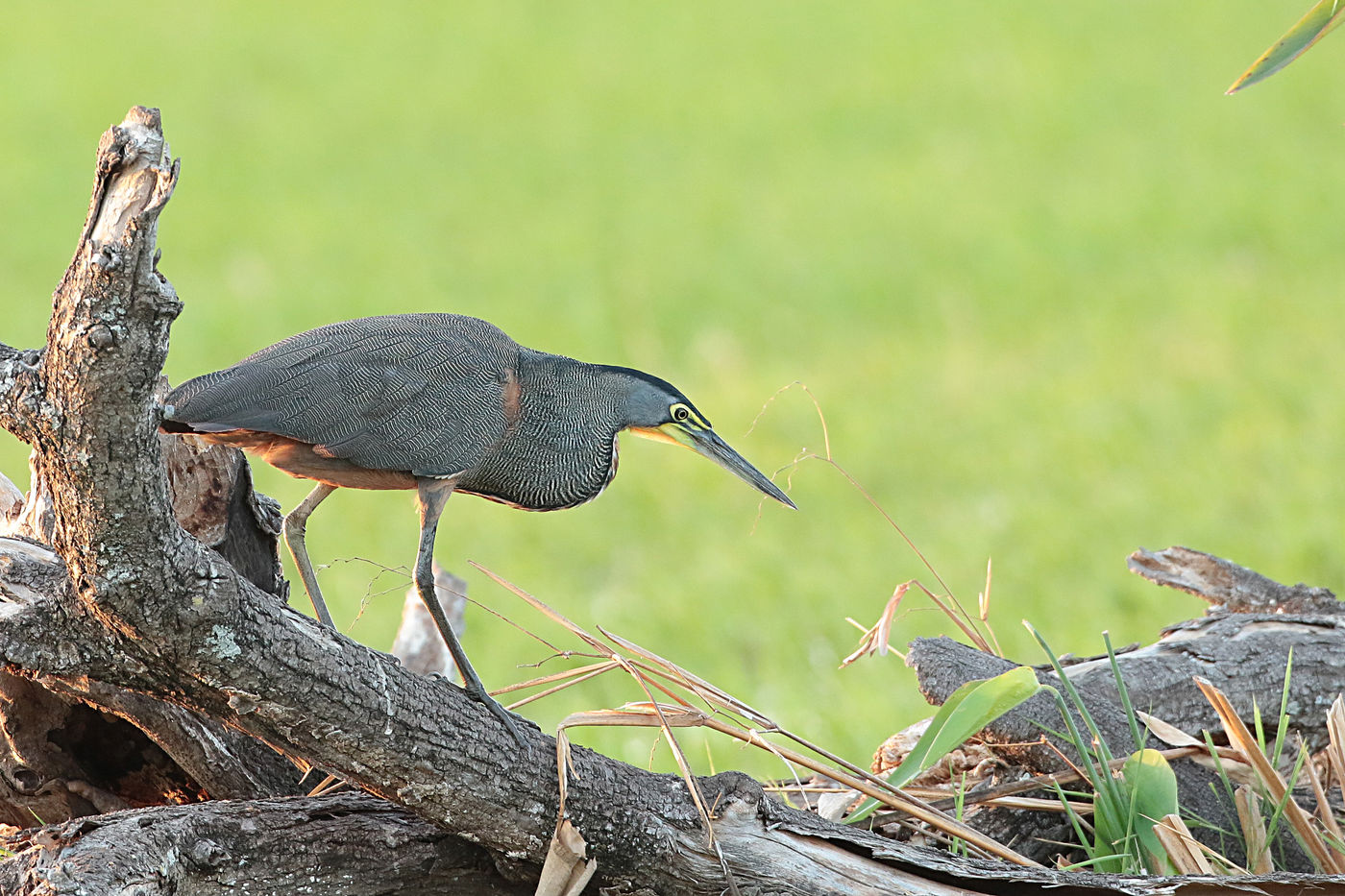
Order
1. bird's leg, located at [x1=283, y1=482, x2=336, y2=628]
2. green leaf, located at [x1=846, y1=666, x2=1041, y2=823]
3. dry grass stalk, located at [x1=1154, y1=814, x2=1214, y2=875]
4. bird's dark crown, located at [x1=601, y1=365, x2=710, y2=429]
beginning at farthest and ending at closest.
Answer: bird's dark crown, located at [x1=601, y1=365, x2=710, y2=429]
bird's leg, located at [x1=283, y1=482, x2=336, y2=628]
dry grass stalk, located at [x1=1154, y1=814, x2=1214, y2=875]
green leaf, located at [x1=846, y1=666, x2=1041, y2=823]

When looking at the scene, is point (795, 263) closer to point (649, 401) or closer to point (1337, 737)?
point (649, 401)

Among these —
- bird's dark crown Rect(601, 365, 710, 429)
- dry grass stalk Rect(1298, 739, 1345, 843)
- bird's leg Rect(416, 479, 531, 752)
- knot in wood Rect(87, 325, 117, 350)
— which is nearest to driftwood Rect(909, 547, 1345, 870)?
dry grass stalk Rect(1298, 739, 1345, 843)

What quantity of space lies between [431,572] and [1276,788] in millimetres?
1638

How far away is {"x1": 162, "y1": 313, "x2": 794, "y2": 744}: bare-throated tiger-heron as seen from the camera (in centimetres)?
251

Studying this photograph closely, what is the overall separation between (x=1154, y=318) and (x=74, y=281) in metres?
9.49

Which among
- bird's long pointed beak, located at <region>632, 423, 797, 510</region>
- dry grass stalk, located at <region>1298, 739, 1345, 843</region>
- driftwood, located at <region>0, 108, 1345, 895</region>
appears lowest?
driftwood, located at <region>0, 108, 1345, 895</region>

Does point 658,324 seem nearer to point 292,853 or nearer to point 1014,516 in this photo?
point 1014,516

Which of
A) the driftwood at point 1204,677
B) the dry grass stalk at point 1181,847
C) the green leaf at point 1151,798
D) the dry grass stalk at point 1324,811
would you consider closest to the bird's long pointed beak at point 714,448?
the driftwood at point 1204,677

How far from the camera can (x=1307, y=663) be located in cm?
323

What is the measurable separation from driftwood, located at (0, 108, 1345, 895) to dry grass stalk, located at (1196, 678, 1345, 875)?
375 millimetres

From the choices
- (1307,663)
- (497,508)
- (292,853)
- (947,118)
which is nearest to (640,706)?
(292,853)

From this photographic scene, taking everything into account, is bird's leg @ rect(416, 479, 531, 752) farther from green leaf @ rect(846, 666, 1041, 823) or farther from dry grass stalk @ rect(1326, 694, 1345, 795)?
dry grass stalk @ rect(1326, 694, 1345, 795)

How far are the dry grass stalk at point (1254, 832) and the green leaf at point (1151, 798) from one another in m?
0.23

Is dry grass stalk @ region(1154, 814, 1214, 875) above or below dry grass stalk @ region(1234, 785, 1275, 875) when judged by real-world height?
below
